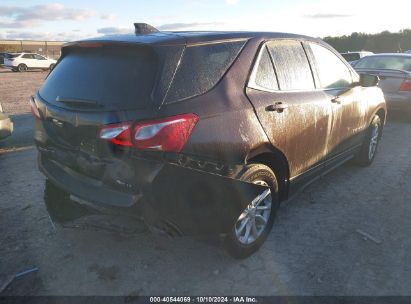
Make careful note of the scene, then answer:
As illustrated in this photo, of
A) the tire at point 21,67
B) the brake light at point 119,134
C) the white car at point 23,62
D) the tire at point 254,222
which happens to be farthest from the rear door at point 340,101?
the tire at point 21,67

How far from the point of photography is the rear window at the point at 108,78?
2.56 m

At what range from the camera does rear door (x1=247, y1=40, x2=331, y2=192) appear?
3.17m

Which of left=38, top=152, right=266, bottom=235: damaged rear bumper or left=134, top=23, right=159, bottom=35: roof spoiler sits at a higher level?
left=134, top=23, right=159, bottom=35: roof spoiler

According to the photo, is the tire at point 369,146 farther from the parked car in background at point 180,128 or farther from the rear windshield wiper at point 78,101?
the rear windshield wiper at point 78,101

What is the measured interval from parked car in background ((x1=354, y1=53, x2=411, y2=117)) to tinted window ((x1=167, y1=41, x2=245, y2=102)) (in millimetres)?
6275

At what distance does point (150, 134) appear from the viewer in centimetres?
245

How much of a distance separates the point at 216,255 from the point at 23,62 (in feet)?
99.4

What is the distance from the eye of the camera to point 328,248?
3336 mm

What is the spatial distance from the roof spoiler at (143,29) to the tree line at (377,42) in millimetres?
32491

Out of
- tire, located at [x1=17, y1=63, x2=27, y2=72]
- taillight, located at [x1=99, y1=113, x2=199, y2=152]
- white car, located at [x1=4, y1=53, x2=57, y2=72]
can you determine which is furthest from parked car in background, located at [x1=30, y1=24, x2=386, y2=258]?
tire, located at [x1=17, y1=63, x2=27, y2=72]

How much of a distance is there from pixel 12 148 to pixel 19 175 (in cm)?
169

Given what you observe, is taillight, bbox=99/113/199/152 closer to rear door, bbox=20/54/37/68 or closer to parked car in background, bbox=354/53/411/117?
parked car in background, bbox=354/53/411/117

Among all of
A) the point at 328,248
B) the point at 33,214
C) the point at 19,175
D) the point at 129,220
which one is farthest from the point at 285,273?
the point at 19,175

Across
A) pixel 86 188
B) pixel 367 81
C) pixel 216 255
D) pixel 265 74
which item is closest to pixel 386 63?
pixel 367 81
